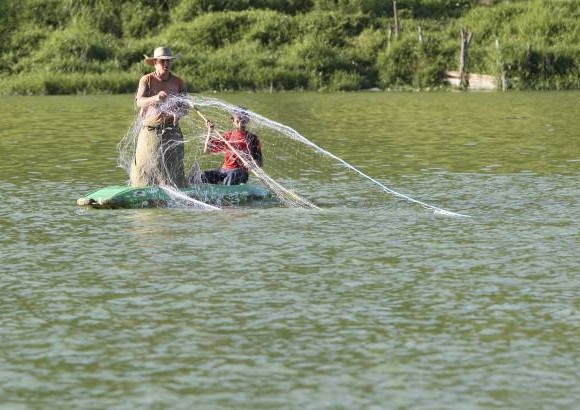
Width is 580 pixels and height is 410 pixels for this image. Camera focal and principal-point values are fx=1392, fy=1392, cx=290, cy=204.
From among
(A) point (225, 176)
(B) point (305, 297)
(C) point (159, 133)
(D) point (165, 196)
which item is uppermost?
(C) point (159, 133)

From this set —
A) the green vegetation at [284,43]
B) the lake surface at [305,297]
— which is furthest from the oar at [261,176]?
the green vegetation at [284,43]

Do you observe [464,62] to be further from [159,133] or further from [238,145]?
[159,133]

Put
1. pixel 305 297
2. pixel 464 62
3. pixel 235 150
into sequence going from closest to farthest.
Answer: pixel 305 297 < pixel 235 150 < pixel 464 62

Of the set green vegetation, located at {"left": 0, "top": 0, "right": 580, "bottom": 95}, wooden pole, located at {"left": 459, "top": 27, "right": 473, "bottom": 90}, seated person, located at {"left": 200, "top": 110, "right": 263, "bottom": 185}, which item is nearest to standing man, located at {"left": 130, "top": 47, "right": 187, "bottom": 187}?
seated person, located at {"left": 200, "top": 110, "right": 263, "bottom": 185}

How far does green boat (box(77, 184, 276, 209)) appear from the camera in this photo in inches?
605

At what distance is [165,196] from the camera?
50.5 ft

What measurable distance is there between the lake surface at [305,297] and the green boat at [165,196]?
0.63 ft

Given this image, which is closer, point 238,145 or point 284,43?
point 238,145

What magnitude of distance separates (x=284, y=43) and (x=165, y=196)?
3600 centimetres

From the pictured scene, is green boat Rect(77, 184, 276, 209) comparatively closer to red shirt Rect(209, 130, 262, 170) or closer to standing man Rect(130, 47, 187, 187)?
standing man Rect(130, 47, 187, 187)

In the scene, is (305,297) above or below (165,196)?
below

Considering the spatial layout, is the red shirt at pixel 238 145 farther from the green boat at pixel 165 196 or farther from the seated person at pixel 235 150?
the green boat at pixel 165 196

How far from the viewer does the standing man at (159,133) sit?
15438 mm

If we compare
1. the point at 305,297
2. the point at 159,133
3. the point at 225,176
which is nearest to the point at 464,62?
the point at 225,176
